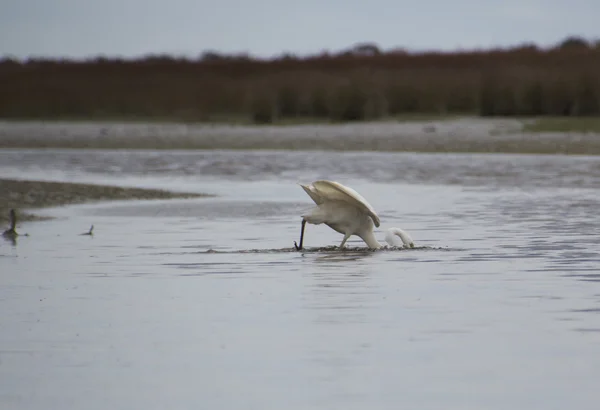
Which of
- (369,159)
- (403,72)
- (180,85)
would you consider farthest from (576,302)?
(180,85)

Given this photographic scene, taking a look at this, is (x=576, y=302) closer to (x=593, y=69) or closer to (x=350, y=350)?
(x=350, y=350)

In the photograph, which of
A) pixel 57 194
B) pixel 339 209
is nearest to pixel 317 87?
pixel 57 194

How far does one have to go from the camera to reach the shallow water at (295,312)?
341 inches

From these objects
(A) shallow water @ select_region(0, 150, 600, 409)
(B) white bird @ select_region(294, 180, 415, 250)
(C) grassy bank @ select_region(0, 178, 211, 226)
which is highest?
(B) white bird @ select_region(294, 180, 415, 250)

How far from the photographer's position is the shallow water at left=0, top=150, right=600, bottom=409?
866 cm

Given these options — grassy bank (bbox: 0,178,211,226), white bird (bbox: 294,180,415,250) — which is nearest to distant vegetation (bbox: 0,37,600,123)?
grassy bank (bbox: 0,178,211,226)

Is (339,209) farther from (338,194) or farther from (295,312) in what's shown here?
(295,312)

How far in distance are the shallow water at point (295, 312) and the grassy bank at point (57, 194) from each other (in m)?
0.92

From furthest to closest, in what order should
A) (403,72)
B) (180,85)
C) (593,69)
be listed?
(180,85)
(403,72)
(593,69)

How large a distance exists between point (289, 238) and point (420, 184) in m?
12.4

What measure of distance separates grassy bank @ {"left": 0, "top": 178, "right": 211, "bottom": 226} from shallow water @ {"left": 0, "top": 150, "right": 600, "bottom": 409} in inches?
36.4

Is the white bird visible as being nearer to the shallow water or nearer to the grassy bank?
the shallow water

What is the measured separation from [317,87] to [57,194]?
3269 cm

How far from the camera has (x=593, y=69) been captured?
5588 cm
